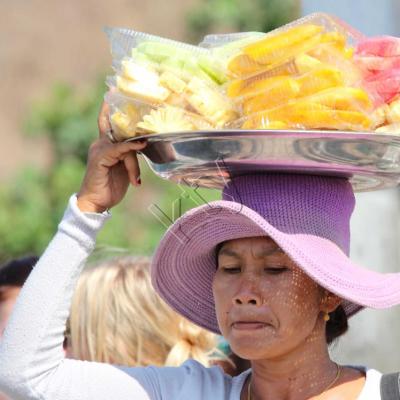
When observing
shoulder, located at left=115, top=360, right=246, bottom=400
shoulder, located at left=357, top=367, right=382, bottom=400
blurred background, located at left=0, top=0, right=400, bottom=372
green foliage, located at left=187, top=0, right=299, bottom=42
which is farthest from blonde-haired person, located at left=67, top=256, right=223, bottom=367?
green foliage, located at left=187, top=0, right=299, bottom=42

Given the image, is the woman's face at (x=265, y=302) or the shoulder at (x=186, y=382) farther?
the shoulder at (x=186, y=382)

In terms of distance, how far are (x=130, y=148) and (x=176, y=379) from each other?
1.78ft

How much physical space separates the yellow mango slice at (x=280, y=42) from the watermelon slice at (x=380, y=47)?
0.11 meters

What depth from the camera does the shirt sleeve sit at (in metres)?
2.38

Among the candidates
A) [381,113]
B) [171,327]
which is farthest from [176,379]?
[171,327]

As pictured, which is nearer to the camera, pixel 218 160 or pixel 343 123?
pixel 343 123

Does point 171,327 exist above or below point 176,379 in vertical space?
above

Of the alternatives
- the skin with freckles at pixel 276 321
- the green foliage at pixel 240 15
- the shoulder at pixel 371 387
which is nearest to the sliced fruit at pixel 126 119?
the skin with freckles at pixel 276 321

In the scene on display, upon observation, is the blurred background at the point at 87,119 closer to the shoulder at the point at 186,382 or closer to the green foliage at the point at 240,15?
the green foliage at the point at 240,15

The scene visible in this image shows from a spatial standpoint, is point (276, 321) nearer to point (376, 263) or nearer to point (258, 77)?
point (258, 77)

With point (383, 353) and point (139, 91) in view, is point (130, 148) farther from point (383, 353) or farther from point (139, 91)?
point (383, 353)

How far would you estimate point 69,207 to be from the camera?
2459 millimetres

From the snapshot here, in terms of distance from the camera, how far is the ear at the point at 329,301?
243cm

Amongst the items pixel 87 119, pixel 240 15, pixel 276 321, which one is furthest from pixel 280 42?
pixel 240 15
